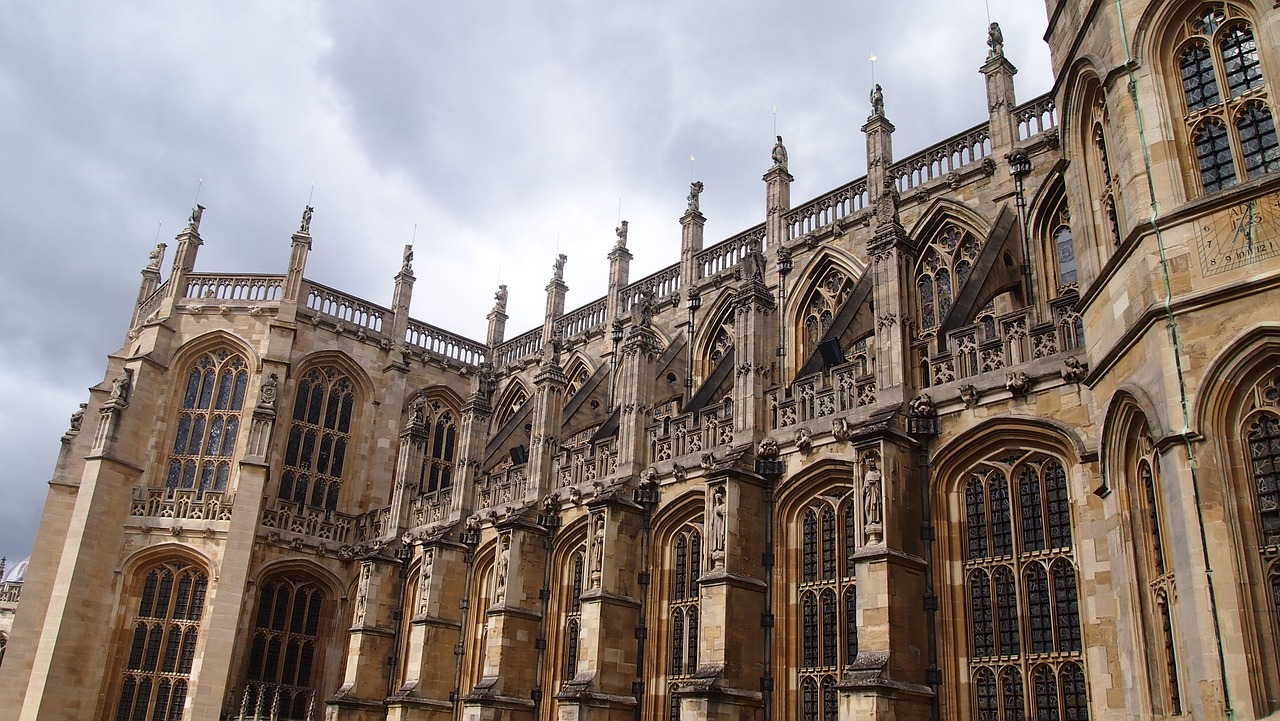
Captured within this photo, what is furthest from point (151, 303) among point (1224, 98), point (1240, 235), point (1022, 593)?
point (1240, 235)

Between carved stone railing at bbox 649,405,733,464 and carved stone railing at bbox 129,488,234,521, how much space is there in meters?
14.7

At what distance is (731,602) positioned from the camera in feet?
63.1

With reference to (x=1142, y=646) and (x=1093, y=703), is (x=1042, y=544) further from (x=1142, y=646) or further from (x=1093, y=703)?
(x=1142, y=646)

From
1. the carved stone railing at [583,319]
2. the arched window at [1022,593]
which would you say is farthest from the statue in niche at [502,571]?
A: the arched window at [1022,593]

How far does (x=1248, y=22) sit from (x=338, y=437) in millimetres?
29391

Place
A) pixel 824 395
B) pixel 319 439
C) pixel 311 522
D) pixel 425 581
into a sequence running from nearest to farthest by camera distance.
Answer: pixel 824 395, pixel 425 581, pixel 311 522, pixel 319 439

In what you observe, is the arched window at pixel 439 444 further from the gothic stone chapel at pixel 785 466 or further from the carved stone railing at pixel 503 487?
the carved stone railing at pixel 503 487

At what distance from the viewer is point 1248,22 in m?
12.5

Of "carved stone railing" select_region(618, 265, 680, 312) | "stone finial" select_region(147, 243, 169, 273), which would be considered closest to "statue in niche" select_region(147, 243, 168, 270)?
"stone finial" select_region(147, 243, 169, 273)

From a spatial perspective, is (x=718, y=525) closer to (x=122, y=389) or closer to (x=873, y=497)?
(x=873, y=497)

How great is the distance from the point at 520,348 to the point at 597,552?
16028mm

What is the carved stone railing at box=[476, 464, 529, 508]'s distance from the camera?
27984mm

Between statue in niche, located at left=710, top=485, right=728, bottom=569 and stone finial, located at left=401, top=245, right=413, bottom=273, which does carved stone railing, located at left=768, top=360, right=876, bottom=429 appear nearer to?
statue in niche, located at left=710, top=485, right=728, bottom=569

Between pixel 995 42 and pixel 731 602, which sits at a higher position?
pixel 995 42
